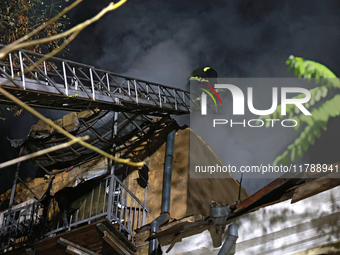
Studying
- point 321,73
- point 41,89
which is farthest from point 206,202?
point 321,73

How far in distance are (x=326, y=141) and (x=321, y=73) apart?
3.60 metres

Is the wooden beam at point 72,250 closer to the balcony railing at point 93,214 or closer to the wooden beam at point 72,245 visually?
the wooden beam at point 72,245

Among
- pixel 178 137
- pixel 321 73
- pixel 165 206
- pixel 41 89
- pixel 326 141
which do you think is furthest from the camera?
pixel 178 137

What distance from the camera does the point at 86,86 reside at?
11.7 meters

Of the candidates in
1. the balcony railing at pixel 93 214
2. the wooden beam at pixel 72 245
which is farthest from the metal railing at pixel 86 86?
the wooden beam at pixel 72 245

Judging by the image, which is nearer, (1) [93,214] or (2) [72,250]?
(2) [72,250]

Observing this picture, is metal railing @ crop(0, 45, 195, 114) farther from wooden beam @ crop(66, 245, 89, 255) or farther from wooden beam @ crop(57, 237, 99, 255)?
wooden beam @ crop(66, 245, 89, 255)

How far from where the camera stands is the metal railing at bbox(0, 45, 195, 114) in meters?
9.02

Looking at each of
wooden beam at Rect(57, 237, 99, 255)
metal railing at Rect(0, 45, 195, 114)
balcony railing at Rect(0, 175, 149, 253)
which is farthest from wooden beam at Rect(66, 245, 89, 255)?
metal railing at Rect(0, 45, 195, 114)

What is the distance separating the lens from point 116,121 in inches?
460

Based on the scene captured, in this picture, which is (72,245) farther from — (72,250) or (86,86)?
(86,86)

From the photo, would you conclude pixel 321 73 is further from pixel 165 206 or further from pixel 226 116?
pixel 226 116

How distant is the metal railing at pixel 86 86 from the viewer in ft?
29.6

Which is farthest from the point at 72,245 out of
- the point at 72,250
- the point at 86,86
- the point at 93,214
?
the point at 86,86
